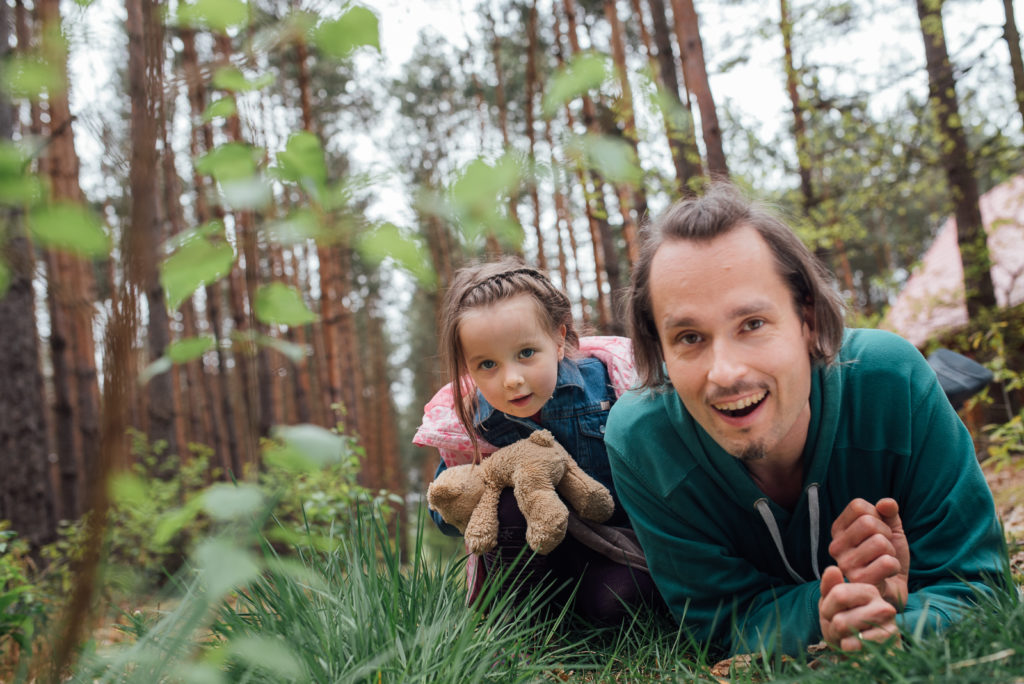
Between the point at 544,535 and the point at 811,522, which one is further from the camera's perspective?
the point at 544,535

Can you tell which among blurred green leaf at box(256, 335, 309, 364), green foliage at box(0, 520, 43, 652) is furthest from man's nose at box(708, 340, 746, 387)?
green foliage at box(0, 520, 43, 652)

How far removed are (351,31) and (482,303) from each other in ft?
6.21

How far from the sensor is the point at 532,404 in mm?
2562

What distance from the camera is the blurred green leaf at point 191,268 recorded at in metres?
0.66

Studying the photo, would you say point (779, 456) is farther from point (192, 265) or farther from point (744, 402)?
point (192, 265)

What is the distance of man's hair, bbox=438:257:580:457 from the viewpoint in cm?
260

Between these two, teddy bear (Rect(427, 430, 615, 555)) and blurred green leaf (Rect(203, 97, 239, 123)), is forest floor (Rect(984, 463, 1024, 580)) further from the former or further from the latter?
blurred green leaf (Rect(203, 97, 239, 123))

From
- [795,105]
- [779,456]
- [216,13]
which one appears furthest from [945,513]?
[795,105]

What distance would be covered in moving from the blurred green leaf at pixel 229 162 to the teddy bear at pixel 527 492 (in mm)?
1784

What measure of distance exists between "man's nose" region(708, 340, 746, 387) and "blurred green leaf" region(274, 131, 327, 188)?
50.2 inches

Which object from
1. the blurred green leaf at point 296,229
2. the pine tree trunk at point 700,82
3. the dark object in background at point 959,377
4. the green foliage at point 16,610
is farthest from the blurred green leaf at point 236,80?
the pine tree trunk at point 700,82

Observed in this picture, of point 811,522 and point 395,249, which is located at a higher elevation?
point 395,249

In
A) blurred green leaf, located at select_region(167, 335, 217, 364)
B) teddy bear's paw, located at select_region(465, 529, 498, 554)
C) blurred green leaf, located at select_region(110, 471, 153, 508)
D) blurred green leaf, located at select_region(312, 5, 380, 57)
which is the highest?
blurred green leaf, located at select_region(312, 5, 380, 57)

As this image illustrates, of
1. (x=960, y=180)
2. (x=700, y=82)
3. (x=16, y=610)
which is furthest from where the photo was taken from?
(x=960, y=180)
